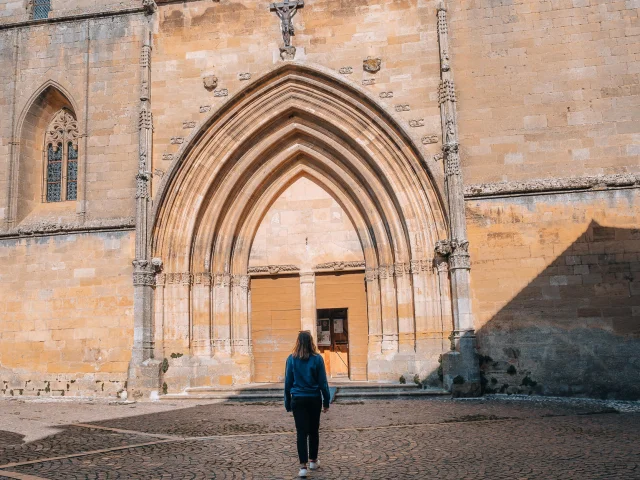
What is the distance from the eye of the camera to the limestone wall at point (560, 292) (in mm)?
12648

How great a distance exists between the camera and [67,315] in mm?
14852

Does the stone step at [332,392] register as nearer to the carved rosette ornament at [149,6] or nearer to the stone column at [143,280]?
the stone column at [143,280]

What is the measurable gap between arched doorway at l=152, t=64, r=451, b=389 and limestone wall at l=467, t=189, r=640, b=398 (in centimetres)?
Result: 116

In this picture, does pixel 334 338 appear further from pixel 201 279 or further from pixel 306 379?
pixel 306 379

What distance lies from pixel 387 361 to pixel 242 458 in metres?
7.50

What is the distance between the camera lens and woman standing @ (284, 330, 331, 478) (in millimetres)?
6020

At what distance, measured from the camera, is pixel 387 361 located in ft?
46.4

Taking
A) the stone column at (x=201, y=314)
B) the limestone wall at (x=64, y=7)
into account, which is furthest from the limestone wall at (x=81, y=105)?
the stone column at (x=201, y=314)

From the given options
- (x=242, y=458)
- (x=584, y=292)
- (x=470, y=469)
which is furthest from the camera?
(x=584, y=292)

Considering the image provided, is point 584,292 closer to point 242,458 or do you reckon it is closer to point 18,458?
point 242,458

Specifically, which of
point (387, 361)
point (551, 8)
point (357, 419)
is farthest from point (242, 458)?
point (551, 8)

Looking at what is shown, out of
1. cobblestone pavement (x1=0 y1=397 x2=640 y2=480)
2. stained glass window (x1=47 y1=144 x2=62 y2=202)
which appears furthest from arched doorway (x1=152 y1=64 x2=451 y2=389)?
stained glass window (x1=47 y1=144 x2=62 y2=202)

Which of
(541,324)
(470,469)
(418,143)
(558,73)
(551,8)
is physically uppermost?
(551,8)

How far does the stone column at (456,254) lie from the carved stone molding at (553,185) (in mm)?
470
